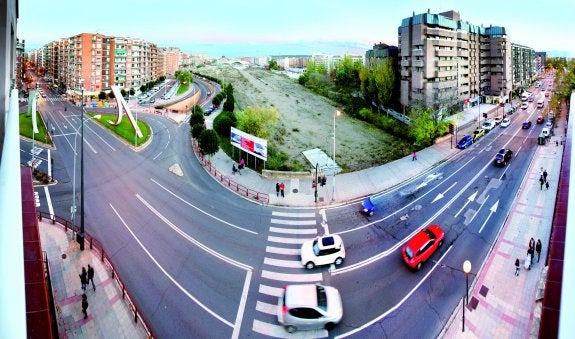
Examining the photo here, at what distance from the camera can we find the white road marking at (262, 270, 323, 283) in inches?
680

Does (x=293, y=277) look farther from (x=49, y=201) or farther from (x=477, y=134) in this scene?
(x=477, y=134)

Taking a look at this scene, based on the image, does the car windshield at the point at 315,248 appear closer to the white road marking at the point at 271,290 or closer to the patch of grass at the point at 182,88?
the white road marking at the point at 271,290

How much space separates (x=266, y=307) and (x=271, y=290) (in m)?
1.18

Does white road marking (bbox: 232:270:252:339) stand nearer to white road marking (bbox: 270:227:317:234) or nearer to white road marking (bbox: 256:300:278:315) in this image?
white road marking (bbox: 256:300:278:315)

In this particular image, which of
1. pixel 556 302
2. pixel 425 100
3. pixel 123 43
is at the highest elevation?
pixel 123 43

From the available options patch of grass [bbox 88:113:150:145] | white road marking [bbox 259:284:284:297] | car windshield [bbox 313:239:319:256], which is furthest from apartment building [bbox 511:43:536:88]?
white road marking [bbox 259:284:284:297]

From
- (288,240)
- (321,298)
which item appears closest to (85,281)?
(321,298)

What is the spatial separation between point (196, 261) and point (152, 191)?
39.8 feet

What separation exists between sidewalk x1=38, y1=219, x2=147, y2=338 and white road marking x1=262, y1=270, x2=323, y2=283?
20.7 ft

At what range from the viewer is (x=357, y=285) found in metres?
16.8

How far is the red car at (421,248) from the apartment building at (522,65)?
97652 mm

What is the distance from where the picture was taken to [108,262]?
1805 cm

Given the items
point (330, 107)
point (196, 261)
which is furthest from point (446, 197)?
point (330, 107)

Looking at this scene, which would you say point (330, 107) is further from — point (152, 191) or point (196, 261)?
point (196, 261)
